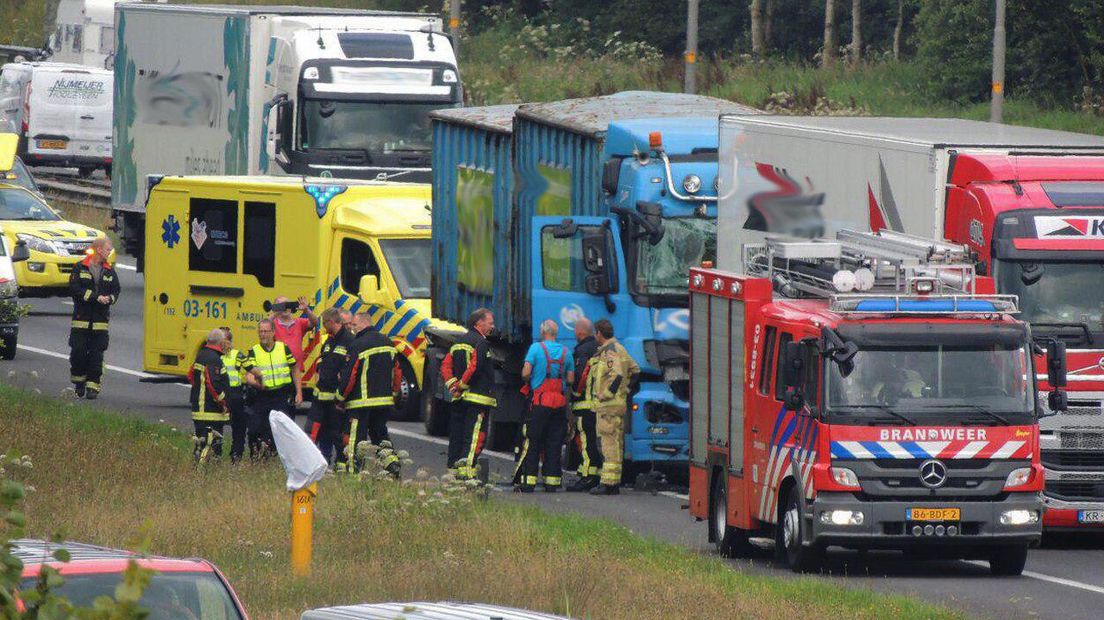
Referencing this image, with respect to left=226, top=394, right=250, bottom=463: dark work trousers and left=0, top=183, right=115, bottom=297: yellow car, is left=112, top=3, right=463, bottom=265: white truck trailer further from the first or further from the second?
left=226, top=394, right=250, bottom=463: dark work trousers

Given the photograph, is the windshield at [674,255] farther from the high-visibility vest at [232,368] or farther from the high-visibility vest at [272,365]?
the high-visibility vest at [232,368]

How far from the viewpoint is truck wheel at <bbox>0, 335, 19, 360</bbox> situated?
91.1 feet

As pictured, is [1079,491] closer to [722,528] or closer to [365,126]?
[722,528]

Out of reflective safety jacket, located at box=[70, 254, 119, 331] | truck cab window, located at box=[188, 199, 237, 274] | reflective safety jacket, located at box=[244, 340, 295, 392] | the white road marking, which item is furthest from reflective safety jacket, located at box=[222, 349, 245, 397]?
the white road marking

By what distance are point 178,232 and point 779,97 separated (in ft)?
80.3

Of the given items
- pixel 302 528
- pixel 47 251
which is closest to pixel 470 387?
pixel 302 528

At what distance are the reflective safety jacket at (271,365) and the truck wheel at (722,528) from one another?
13.9ft

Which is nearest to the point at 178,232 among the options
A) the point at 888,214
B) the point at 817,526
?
the point at 888,214

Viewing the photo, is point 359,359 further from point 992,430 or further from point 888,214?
point 992,430

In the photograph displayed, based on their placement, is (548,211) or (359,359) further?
(548,211)

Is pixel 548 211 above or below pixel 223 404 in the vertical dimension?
above

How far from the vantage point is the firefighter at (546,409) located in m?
19.1

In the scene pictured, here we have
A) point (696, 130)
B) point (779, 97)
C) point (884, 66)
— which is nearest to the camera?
point (696, 130)

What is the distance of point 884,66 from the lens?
51375 mm
